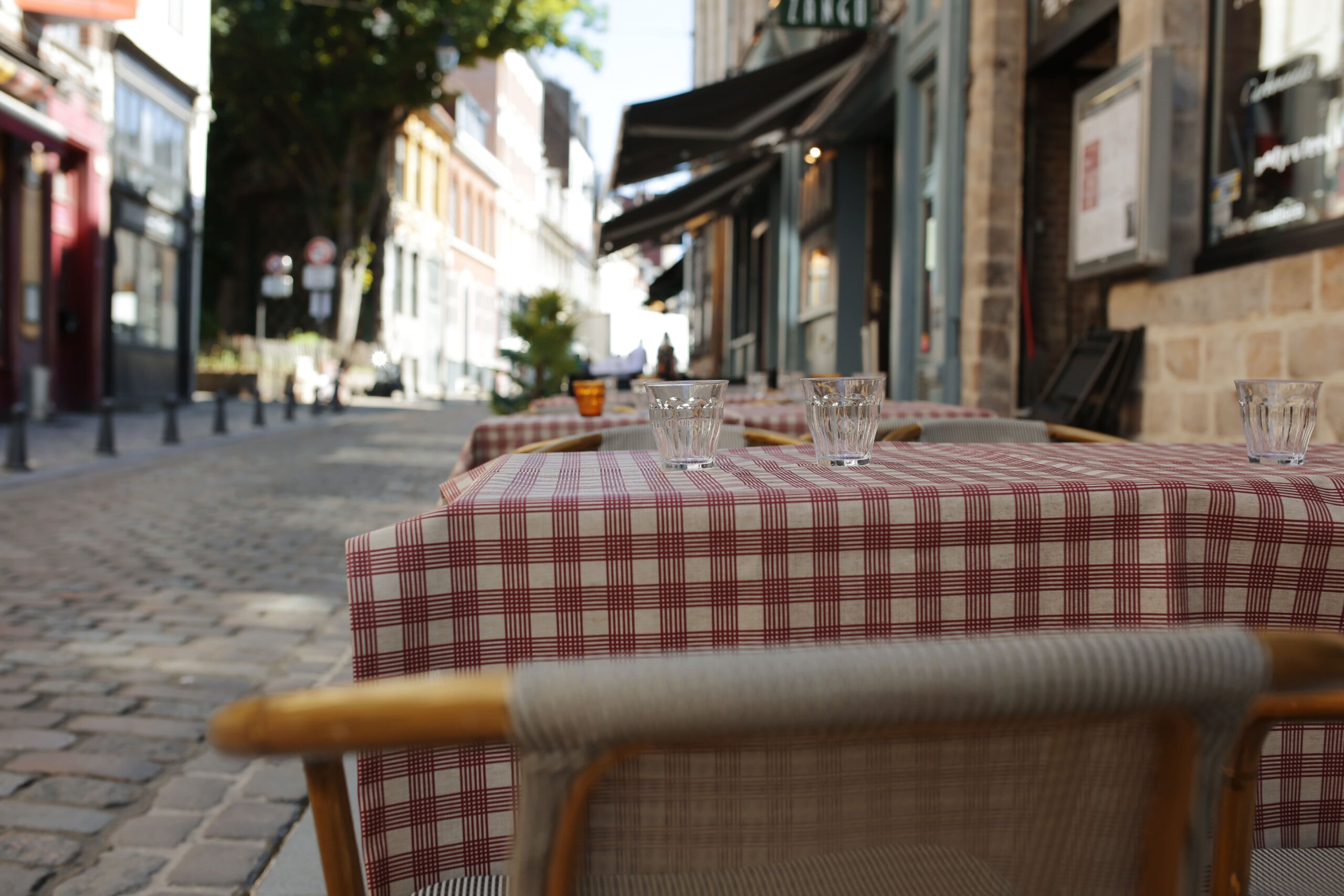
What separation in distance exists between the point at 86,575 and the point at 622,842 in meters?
5.24

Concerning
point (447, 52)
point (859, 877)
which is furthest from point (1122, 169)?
point (447, 52)

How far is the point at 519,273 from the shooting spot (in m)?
53.6

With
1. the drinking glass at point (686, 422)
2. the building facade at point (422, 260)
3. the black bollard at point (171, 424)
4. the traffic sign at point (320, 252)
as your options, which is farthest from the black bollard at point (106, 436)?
the building facade at point (422, 260)

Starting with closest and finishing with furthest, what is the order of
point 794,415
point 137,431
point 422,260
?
point 794,415, point 137,431, point 422,260

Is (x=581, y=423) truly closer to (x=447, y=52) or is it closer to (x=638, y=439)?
(x=638, y=439)

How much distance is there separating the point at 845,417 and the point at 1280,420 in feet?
2.26

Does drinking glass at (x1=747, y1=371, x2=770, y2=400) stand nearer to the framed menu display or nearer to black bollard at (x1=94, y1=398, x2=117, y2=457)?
the framed menu display

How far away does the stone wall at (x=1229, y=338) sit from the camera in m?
4.20

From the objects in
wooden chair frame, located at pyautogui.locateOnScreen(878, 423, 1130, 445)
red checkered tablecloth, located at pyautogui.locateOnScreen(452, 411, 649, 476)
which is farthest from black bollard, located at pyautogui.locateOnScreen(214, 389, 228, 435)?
wooden chair frame, located at pyautogui.locateOnScreen(878, 423, 1130, 445)

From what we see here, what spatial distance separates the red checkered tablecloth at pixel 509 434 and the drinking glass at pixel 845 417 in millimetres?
1810

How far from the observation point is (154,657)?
4.02 meters

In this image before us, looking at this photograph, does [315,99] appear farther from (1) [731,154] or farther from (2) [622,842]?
(2) [622,842]

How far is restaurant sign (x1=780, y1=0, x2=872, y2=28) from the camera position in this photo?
30.3 feet

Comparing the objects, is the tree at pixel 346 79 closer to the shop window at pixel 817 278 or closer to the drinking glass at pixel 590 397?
the shop window at pixel 817 278
